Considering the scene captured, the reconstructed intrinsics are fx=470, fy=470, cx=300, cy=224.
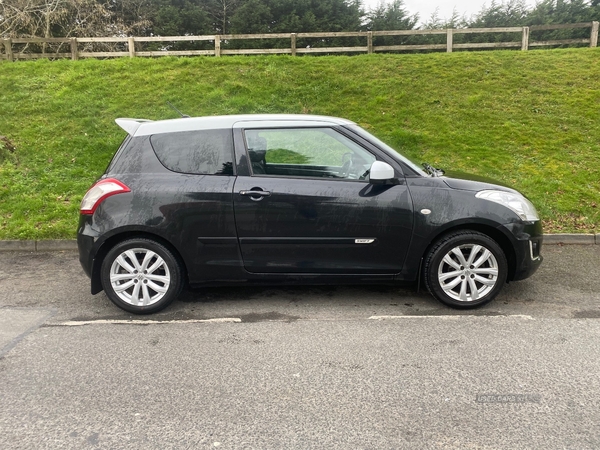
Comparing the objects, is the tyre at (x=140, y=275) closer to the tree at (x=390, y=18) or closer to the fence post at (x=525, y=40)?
the fence post at (x=525, y=40)

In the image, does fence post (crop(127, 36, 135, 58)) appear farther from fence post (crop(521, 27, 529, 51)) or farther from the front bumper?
the front bumper

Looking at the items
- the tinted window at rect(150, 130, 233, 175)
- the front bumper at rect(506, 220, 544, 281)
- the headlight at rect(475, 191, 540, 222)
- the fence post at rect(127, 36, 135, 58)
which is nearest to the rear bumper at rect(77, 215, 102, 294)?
the tinted window at rect(150, 130, 233, 175)

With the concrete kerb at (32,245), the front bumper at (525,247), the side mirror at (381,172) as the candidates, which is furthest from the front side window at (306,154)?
the concrete kerb at (32,245)

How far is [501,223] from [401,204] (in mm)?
875

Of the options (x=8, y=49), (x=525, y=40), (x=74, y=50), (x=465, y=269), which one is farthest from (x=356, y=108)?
(x=8, y=49)

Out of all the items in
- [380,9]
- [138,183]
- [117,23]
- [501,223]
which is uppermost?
[380,9]

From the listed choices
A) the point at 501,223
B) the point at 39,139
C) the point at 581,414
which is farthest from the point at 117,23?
the point at 581,414

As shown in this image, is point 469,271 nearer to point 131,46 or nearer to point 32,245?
point 32,245

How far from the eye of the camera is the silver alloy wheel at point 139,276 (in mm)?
4125

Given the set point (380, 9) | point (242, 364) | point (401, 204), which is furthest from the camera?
point (380, 9)

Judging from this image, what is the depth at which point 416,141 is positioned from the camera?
9.49m

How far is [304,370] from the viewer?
10.4 ft

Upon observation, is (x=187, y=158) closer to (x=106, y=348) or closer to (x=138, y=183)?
(x=138, y=183)

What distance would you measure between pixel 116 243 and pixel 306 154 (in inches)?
73.7
